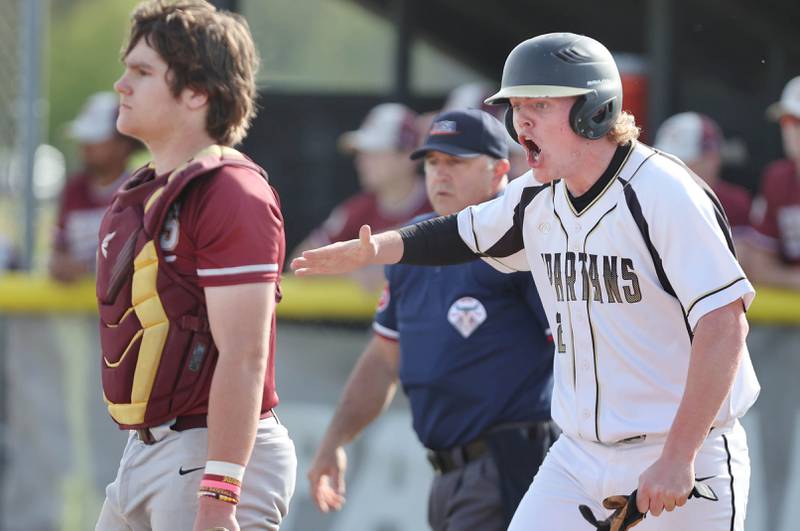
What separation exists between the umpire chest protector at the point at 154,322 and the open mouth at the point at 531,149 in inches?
28.4

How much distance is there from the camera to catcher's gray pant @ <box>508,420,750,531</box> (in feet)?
11.8

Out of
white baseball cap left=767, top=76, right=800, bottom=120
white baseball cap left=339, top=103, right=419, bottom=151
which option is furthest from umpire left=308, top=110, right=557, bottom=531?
white baseball cap left=339, top=103, right=419, bottom=151

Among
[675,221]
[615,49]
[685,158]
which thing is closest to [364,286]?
[685,158]

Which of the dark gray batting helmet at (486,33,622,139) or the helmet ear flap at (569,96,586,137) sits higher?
the dark gray batting helmet at (486,33,622,139)

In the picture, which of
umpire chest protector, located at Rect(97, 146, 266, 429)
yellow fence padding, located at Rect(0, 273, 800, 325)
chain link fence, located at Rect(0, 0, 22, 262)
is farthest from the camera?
chain link fence, located at Rect(0, 0, 22, 262)

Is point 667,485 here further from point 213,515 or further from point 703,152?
point 703,152

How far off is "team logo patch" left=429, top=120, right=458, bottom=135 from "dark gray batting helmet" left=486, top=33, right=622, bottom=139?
1131 millimetres

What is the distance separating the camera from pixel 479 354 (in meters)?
4.68

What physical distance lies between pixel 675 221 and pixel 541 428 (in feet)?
4.65

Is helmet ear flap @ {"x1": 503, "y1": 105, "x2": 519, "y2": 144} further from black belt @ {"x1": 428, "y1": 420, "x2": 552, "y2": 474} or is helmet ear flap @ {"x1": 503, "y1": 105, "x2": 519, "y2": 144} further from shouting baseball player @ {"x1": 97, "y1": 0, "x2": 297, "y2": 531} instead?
black belt @ {"x1": 428, "y1": 420, "x2": 552, "y2": 474}

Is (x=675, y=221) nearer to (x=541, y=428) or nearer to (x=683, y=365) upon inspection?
(x=683, y=365)

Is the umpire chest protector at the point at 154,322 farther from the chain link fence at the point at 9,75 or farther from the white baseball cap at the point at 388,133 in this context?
the chain link fence at the point at 9,75

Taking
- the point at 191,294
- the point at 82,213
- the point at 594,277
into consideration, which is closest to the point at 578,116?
the point at 594,277

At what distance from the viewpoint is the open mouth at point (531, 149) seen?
11.8 feet
